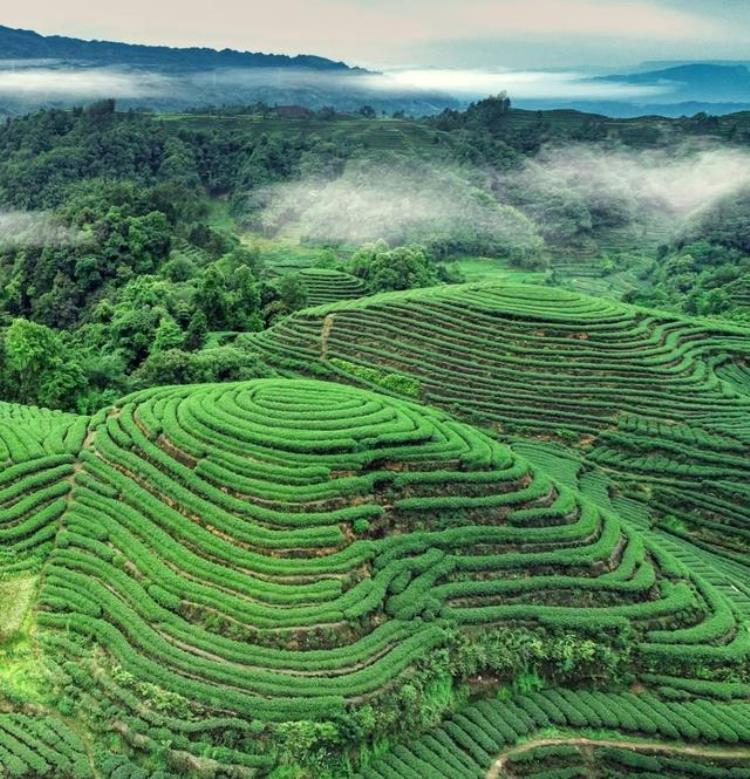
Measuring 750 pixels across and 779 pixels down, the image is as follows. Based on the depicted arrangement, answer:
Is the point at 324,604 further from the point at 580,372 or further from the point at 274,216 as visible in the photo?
the point at 274,216

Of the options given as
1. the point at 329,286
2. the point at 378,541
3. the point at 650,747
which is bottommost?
the point at 650,747

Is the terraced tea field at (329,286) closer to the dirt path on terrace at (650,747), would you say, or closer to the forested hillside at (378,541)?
the forested hillside at (378,541)

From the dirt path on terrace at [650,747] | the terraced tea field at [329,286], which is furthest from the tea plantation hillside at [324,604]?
the terraced tea field at [329,286]

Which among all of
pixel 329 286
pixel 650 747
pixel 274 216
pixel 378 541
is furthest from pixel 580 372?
pixel 274 216

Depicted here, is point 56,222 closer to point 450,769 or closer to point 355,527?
point 355,527

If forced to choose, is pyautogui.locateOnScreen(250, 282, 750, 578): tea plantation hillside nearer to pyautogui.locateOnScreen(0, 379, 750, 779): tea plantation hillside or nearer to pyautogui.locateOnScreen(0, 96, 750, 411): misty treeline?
Answer: pyautogui.locateOnScreen(0, 96, 750, 411): misty treeline

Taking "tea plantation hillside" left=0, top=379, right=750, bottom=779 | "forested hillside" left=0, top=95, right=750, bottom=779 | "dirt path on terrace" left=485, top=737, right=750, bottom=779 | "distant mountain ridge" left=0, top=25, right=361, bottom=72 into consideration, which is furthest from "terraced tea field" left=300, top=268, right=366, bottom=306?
"distant mountain ridge" left=0, top=25, right=361, bottom=72

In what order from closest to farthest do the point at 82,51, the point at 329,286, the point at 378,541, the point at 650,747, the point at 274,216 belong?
the point at 650,747 < the point at 378,541 < the point at 329,286 < the point at 274,216 < the point at 82,51
